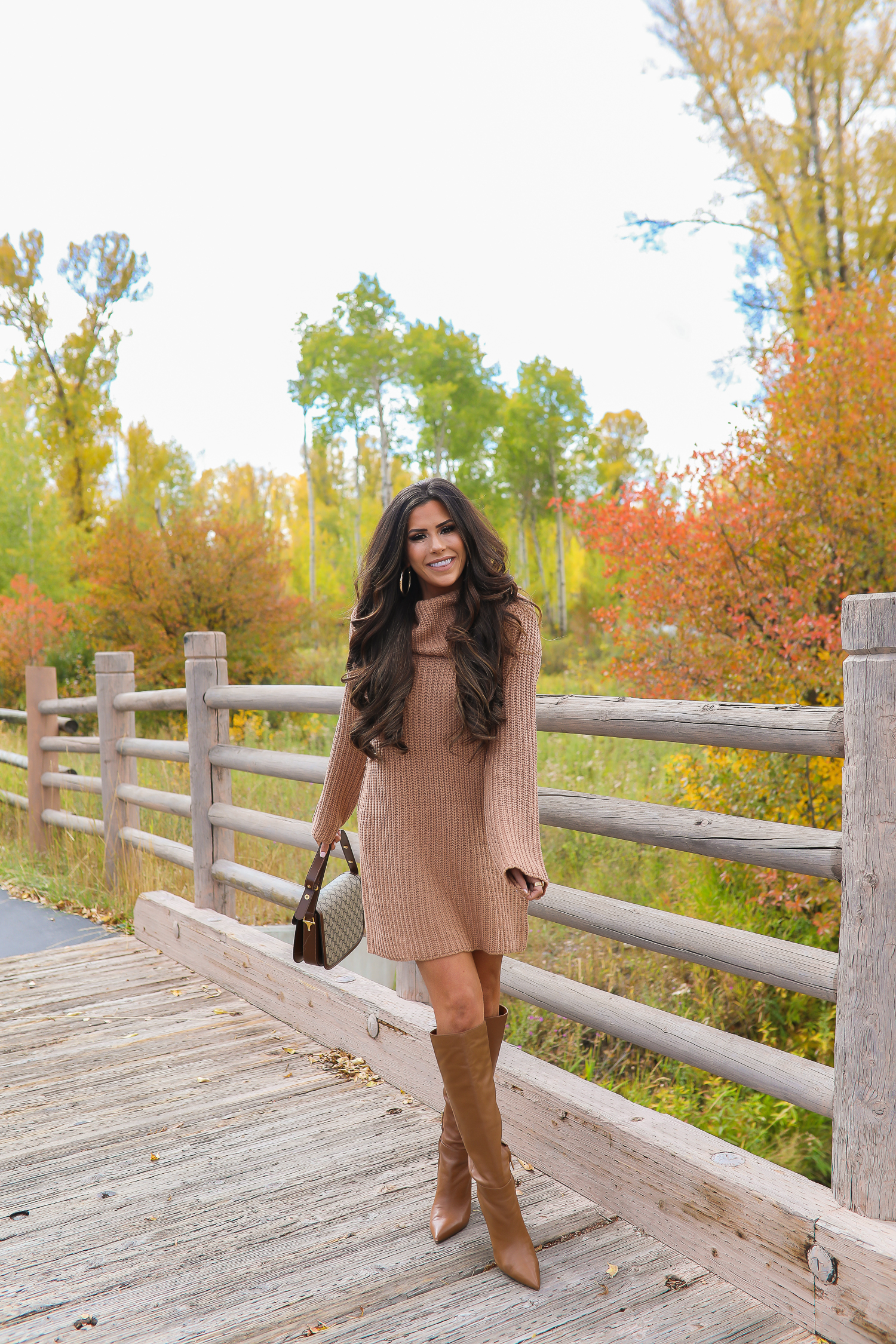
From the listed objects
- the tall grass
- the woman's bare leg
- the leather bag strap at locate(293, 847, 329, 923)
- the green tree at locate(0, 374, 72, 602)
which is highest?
the green tree at locate(0, 374, 72, 602)

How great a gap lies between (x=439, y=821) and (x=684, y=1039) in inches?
33.3

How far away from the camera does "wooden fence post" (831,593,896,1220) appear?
1979mm

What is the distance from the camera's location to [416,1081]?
124 inches

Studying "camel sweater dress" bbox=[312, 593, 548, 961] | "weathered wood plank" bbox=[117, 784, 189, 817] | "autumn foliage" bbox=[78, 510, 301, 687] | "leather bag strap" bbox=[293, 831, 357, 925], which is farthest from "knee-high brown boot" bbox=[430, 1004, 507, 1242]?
"autumn foliage" bbox=[78, 510, 301, 687]

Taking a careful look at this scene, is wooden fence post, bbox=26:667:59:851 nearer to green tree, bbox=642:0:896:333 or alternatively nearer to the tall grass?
the tall grass

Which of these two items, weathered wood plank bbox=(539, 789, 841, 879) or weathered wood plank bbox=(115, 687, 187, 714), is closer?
weathered wood plank bbox=(539, 789, 841, 879)

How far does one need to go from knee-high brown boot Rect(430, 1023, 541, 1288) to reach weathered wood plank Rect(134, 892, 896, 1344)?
321 mm

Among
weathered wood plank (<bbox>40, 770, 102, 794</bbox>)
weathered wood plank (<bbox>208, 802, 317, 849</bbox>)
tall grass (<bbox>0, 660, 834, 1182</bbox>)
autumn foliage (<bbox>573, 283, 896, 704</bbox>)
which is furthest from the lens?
weathered wood plank (<bbox>40, 770, 102, 794</bbox>)

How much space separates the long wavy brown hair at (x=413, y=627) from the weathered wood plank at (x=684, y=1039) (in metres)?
0.90

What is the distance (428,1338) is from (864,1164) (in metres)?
0.95

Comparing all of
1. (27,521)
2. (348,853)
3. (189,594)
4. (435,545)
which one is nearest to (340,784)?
(348,853)

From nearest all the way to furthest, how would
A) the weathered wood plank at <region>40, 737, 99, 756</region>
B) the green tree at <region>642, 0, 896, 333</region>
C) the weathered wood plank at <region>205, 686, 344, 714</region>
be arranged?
the weathered wood plank at <region>205, 686, 344, 714</region> → the weathered wood plank at <region>40, 737, 99, 756</region> → the green tree at <region>642, 0, 896, 333</region>

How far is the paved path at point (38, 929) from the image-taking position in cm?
524

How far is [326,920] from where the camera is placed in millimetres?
2699
